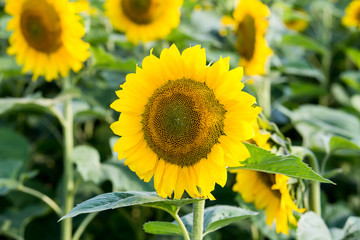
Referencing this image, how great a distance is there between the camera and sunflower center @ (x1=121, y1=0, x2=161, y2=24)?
1.92 meters

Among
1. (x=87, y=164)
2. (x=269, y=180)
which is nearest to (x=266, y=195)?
(x=269, y=180)

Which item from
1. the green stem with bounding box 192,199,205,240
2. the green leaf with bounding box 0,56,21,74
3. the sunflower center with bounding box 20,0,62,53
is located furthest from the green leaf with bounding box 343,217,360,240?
the green leaf with bounding box 0,56,21,74

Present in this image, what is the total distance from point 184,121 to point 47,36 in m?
0.87

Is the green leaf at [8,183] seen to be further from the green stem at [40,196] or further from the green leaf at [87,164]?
the green leaf at [87,164]

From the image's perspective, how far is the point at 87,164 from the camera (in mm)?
1379

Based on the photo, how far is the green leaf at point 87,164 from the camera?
134 centimetres

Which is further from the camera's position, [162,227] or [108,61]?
[108,61]

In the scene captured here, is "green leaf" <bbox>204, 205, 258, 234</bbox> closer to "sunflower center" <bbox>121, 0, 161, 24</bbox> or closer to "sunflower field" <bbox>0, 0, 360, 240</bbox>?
"sunflower field" <bbox>0, 0, 360, 240</bbox>

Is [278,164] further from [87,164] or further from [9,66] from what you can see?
[9,66]

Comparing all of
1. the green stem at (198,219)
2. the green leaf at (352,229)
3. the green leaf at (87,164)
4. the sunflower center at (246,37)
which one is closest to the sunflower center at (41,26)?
the green leaf at (87,164)

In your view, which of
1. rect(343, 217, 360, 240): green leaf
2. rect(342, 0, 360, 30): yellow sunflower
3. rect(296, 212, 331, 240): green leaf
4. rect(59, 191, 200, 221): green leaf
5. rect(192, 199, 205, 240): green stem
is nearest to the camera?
rect(59, 191, 200, 221): green leaf

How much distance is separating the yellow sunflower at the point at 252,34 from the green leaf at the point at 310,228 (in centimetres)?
79

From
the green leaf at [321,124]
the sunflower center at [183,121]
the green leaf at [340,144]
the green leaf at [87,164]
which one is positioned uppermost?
the sunflower center at [183,121]

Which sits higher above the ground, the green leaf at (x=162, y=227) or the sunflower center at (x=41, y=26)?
the sunflower center at (x=41, y=26)
